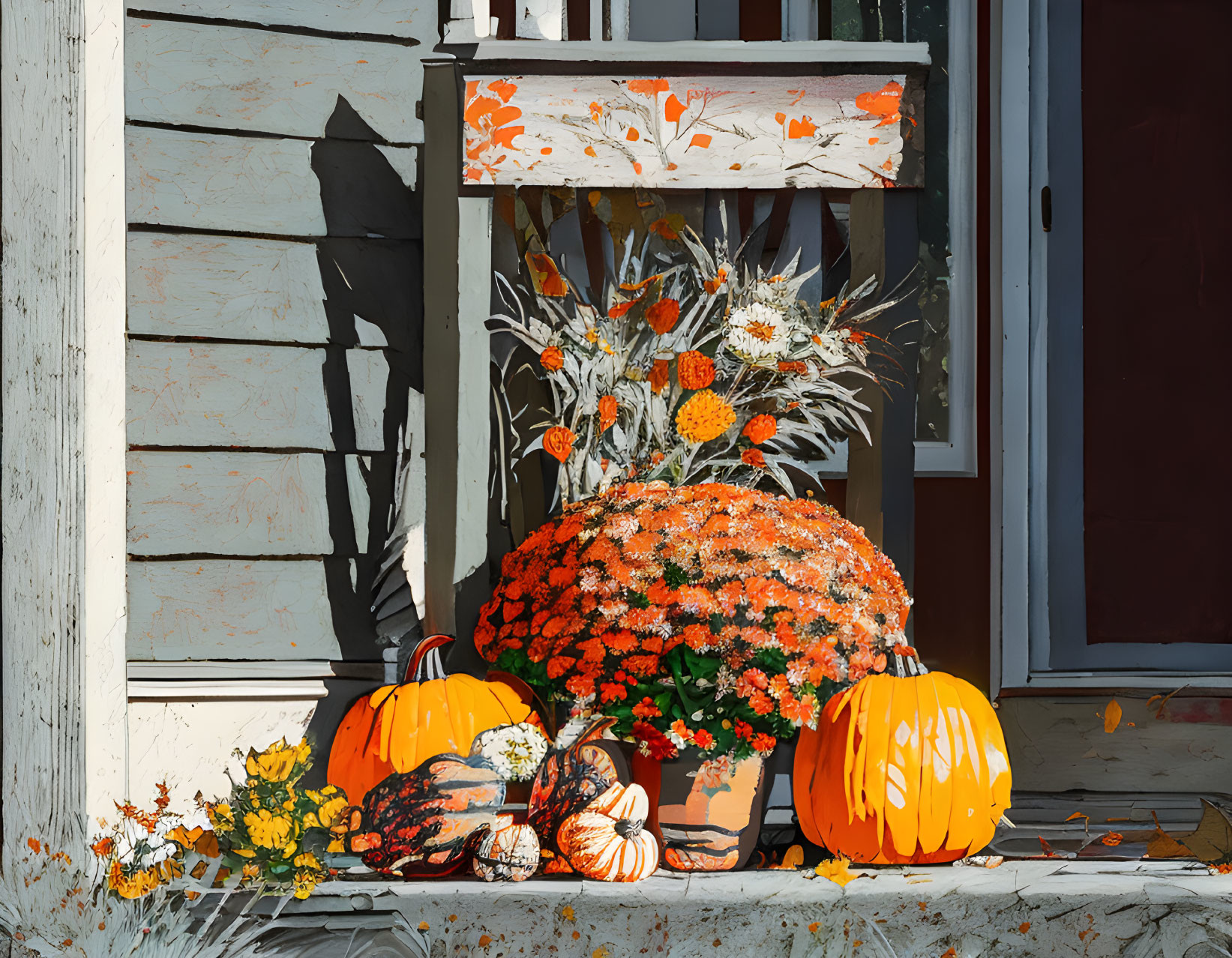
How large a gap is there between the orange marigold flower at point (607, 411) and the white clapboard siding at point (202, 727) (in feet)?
2.65

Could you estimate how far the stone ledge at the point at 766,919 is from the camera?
1540 millimetres

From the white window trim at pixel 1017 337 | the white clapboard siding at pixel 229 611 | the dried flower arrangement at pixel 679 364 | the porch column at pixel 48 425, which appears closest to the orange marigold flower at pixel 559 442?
→ the dried flower arrangement at pixel 679 364

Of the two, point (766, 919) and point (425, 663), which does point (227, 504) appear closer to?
point (425, 663)

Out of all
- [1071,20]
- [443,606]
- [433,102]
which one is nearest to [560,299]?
[433,102]

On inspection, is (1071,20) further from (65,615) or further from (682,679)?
(65,615)

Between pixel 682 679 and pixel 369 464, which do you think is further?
pixel 369 464

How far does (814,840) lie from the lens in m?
1.75

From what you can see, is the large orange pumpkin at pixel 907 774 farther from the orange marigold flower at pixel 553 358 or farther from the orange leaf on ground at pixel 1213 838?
the orange marigold flower at pixel 553 358

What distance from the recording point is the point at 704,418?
6.37 feet

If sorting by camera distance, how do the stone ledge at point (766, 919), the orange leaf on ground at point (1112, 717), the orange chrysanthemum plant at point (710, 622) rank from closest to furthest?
the stone ledge at point (766, 919), the orange chrysanthemum plant at point (710, 622), the orange leaf on ground at point (1112, 717)

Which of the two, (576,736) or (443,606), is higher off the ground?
(443,606)

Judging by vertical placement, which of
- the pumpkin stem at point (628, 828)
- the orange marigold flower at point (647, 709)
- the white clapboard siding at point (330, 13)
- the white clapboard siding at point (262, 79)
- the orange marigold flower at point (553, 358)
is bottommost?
the pumpkin stem at point (628, 828)

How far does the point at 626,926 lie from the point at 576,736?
12.3 inches

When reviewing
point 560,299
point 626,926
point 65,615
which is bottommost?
point 626,926
